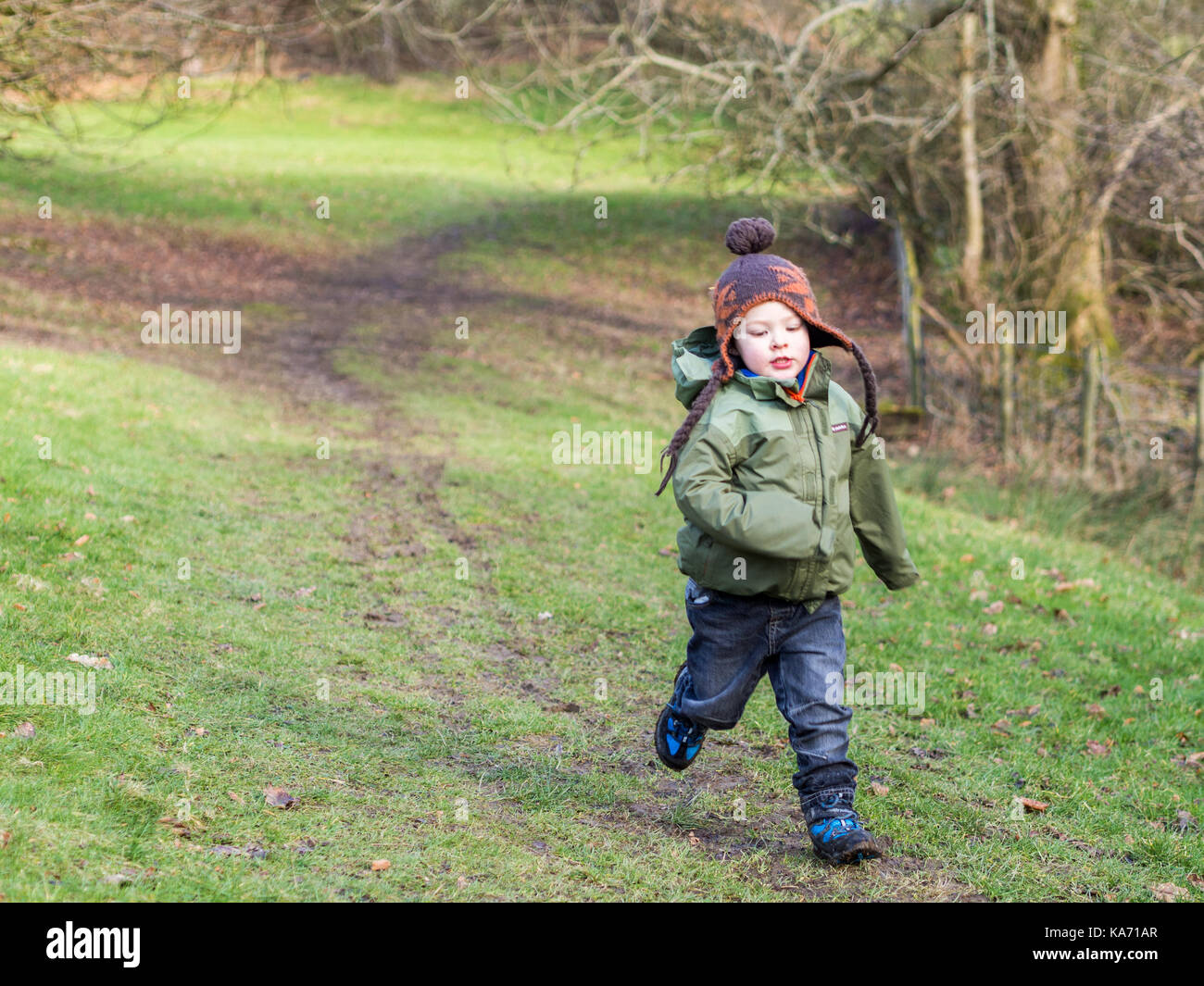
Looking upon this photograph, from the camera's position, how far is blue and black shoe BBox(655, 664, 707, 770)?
418 centimetres

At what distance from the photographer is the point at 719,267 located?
24047mm

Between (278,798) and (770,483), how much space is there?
2.08m

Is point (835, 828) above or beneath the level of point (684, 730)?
beneath

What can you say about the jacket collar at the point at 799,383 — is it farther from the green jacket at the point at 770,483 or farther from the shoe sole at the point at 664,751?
the shoe sole at the point at 664,751

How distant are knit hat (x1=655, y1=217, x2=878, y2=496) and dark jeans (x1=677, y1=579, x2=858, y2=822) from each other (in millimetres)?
509

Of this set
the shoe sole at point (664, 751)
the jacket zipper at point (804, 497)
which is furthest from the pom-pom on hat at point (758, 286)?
the shoe sole at point (664, 751)

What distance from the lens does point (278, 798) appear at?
4039 millimetres

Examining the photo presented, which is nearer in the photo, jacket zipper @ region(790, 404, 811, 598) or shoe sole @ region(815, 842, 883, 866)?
jacket zipper @ region(790, 404, 811, 598)

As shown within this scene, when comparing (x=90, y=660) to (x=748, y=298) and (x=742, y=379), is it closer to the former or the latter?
(x=742, y=379)

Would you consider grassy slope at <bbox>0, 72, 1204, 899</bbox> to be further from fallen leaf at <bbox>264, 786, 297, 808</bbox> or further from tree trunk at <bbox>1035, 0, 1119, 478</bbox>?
tree trunk at <bbox>1035, 0, 1119, 478</bbox>

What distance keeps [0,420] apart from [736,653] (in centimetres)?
684

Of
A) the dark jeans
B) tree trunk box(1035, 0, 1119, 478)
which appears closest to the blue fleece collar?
the dark jeans

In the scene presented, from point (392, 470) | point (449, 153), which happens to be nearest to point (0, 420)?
point (392, 470)

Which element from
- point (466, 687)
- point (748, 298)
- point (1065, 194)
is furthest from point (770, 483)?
point (1065, 194)
